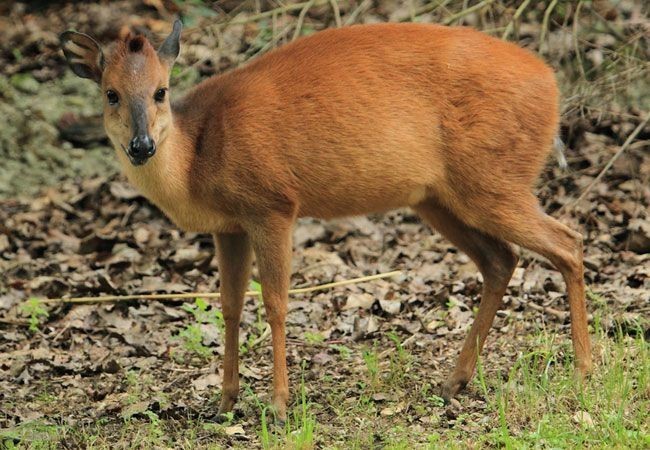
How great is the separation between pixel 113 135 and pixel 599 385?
284 centimetres

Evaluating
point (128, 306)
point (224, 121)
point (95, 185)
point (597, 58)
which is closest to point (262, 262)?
point (224, 121)

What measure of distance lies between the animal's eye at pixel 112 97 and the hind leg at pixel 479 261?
71.5 inches

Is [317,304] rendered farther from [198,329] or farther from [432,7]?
[432,7]

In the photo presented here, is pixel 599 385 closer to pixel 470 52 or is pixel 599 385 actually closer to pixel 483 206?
pixel 483 206

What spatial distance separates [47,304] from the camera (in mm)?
7738

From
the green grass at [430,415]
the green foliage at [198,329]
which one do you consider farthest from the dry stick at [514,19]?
the green foliage at [198,329]

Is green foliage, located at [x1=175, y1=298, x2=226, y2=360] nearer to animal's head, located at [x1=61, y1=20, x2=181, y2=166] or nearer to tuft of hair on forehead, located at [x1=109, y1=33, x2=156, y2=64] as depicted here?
animal's head, located at [x1=61, y1=20, x2=181, y2=166]

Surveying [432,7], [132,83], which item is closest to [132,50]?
[132,83]

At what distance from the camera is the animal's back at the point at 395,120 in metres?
5.84

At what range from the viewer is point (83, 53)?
578cm

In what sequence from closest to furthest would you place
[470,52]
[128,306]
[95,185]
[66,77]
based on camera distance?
[470,52] → [128,306] → [95,185] → [66,77]

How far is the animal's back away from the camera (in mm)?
5844

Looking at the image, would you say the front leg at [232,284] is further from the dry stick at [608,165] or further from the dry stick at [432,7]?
the dry stick at [432,7]

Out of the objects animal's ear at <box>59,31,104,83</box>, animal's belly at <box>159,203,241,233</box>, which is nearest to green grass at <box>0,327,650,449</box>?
animal's belly at <box>159,203,241,233</box>
